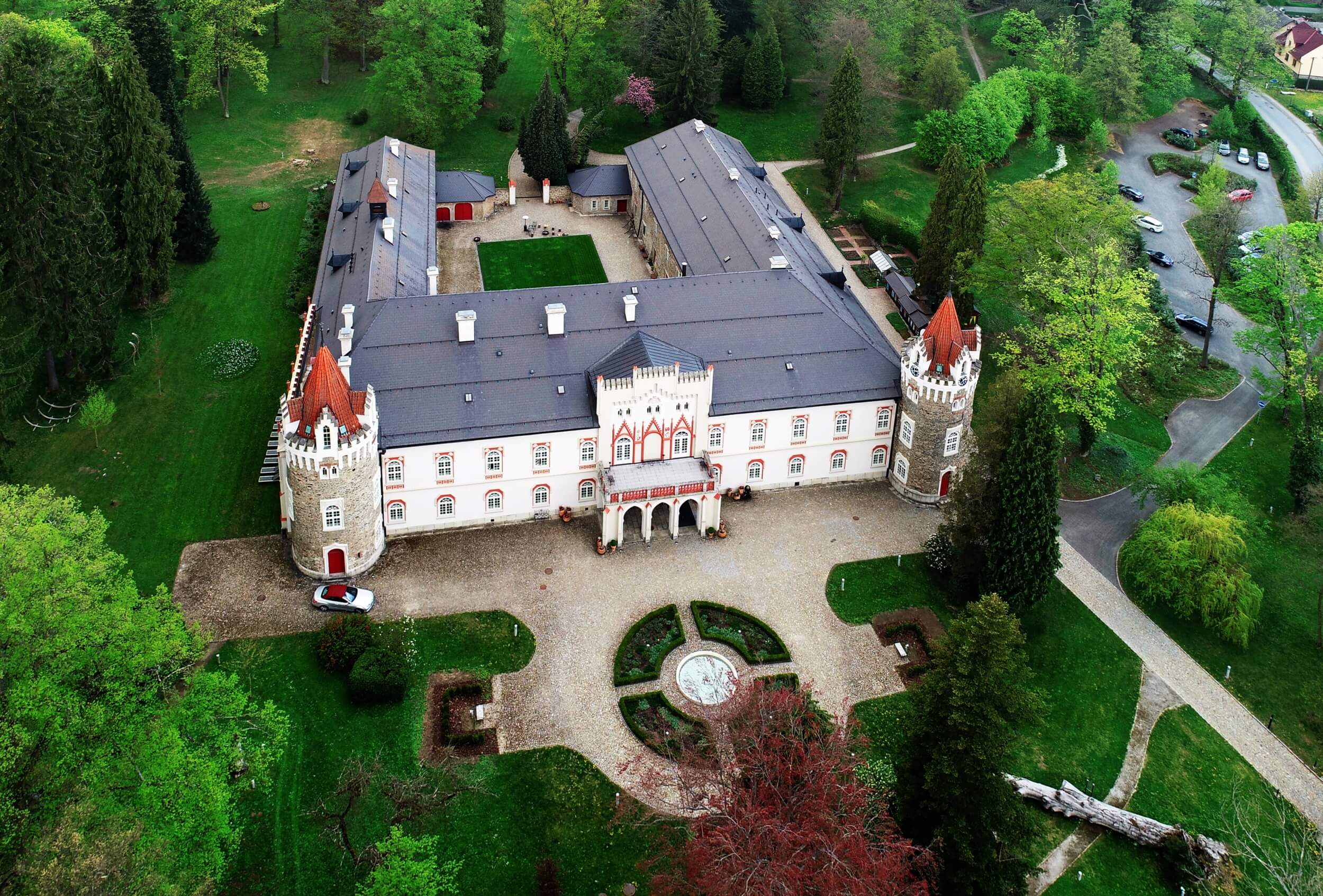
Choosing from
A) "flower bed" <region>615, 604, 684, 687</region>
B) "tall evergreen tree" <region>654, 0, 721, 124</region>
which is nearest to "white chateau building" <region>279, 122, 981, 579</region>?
"flower bed" <region>615, 604, 684, 687</region>

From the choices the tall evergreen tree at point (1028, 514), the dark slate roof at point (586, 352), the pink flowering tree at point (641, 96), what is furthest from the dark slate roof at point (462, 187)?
the tall evergreen tree at point (1028, 514)

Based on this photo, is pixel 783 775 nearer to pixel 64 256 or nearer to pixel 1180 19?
pixel 64 256

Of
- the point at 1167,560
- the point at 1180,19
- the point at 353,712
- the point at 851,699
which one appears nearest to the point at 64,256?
the point at 353,712

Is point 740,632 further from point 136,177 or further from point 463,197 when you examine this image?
point 463,197

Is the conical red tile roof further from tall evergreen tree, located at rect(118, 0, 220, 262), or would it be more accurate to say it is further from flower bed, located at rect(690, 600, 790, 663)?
tall evergreen tree, located at rect(118, 0, 220, 262)

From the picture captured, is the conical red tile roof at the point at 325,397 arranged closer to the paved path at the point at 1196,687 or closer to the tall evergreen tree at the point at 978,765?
the tall evergreen tree at the point at 978,765
